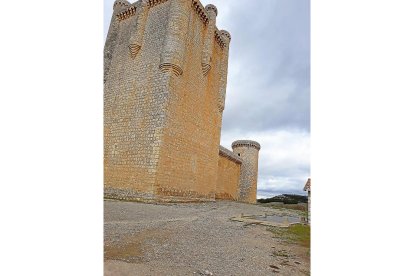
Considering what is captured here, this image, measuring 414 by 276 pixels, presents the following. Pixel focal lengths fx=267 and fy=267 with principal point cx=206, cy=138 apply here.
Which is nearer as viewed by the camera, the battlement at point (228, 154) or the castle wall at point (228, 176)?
the castle wall at point (228, 176)

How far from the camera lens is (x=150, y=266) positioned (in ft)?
8.82

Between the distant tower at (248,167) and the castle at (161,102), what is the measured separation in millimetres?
10990

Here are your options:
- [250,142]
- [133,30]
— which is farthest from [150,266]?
[250,142]

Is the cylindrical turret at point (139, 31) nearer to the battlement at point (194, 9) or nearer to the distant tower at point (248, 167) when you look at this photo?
the battlement at point (194, 9)

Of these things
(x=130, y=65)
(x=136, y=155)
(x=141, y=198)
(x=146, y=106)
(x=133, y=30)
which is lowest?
(x=141, y=198)

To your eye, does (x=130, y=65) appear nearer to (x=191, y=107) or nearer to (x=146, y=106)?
(x=146, y=106)

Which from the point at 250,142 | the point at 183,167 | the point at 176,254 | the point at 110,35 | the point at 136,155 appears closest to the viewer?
the point at 176,254

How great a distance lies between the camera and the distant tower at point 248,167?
1052 inches

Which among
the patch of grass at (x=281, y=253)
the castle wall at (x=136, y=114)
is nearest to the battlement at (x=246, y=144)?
the castle wall at (x=136, y=114)

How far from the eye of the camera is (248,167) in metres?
27.5

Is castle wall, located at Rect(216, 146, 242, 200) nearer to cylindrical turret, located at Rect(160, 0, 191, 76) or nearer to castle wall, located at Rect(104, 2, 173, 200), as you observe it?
castle wall, located at Rect(104, 2, 173, 200)

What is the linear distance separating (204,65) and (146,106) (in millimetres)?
4458

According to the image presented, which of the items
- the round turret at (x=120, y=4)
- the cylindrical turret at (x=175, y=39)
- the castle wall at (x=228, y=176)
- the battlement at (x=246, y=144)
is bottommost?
the castle wall at (x=228, y=176)

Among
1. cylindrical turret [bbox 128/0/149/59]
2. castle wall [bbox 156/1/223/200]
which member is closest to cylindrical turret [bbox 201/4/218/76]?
castle wall [bbox 156/1/223/200]
